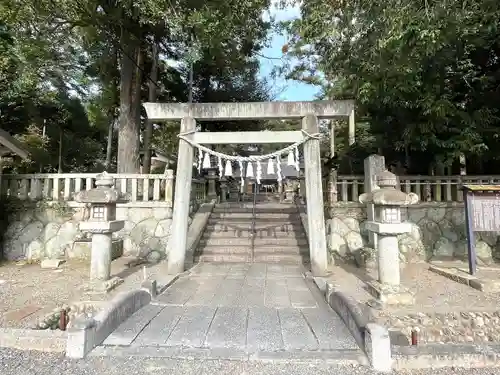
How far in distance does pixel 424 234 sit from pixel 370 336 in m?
7.25

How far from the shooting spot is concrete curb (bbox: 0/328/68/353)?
12.4 feet

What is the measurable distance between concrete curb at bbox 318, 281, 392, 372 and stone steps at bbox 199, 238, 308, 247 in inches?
209

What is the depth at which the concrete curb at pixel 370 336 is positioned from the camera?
342 cm

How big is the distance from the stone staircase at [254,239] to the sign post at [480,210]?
12.3 feet

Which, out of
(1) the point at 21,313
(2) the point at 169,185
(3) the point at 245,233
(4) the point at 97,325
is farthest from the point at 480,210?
(1) the point at 21,313

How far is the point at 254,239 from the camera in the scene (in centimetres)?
1003

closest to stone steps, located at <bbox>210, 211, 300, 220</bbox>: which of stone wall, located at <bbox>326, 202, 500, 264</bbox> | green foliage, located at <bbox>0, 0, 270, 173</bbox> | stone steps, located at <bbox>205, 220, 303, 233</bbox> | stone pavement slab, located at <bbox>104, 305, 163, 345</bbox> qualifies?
stone steps, located at <bbox>205, 220, 303, 233</bbox>

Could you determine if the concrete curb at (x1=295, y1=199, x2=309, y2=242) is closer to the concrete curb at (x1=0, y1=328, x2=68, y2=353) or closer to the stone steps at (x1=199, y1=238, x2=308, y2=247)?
the stone steps at (x1=199, y1=238, x2=308, y2=247)

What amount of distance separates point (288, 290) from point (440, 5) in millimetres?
5967

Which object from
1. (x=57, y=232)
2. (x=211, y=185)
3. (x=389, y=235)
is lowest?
(x=57, y=232)

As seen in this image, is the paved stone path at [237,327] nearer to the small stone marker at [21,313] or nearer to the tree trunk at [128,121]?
the small stone marker at [21,313]

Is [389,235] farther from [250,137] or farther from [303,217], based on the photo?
[303,217]

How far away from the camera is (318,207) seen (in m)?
7.44

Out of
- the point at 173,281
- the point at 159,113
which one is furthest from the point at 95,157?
the point at 173,281
